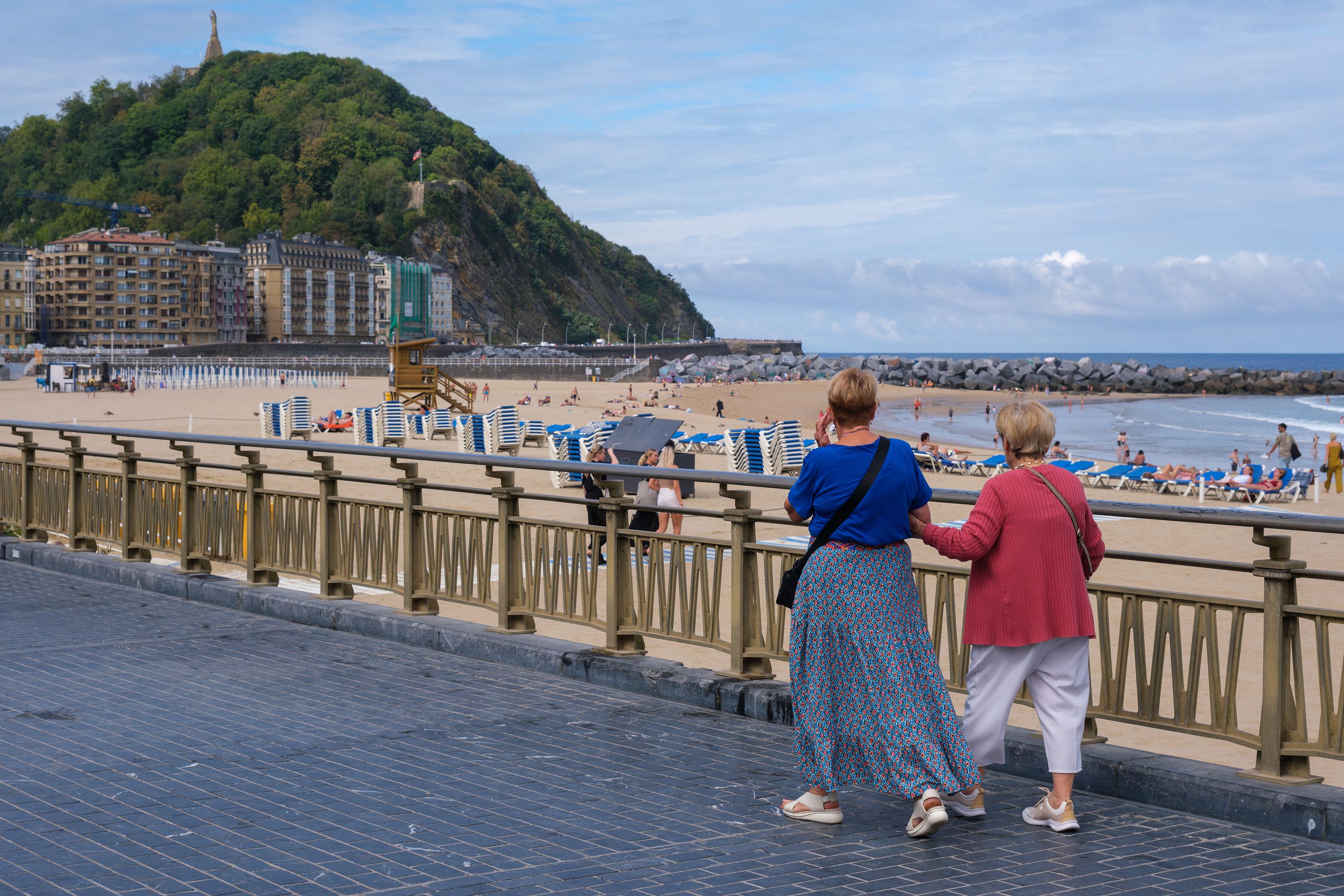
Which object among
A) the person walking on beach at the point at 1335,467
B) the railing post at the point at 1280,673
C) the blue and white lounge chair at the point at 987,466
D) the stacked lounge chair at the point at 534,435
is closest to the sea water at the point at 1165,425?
the person walking on beach at the point at 1335,467

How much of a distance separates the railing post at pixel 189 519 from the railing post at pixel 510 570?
3778mm

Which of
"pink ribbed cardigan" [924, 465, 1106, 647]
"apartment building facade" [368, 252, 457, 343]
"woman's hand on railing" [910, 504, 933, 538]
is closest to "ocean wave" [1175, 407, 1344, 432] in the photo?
"pink ribbed cardigan" [924, 465, 1106, 647]

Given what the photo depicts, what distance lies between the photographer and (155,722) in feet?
20.9

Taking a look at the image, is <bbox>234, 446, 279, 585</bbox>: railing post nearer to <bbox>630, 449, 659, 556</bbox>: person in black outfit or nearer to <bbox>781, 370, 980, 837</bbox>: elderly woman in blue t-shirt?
<bbox>630, 449, 659, 556</bbox>: person in black outfit

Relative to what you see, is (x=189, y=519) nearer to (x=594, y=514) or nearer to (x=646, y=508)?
(x=594, y=514)

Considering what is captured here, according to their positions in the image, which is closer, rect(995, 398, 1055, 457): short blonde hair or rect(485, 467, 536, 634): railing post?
rect(995, 398, 1055, 457): short blonde hair

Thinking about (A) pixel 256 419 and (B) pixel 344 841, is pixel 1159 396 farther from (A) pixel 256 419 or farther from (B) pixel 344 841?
(B) pixel 344 841

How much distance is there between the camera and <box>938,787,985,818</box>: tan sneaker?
5.02 metres

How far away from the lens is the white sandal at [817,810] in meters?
4.95

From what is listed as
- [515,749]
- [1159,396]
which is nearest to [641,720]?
[515,749]

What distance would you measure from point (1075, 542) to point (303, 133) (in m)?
176

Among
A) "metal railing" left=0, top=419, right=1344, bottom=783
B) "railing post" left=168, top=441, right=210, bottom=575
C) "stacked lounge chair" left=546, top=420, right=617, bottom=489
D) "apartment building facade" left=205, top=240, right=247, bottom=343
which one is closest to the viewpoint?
"metal railing" left=0, top=419, right=1344, bottom=783

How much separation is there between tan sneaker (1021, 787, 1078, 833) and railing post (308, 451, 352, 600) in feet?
18.5

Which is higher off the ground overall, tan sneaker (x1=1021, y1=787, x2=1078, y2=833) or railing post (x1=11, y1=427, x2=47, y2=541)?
railing post (x1=11, y1=427, x2=47, y2=541)
